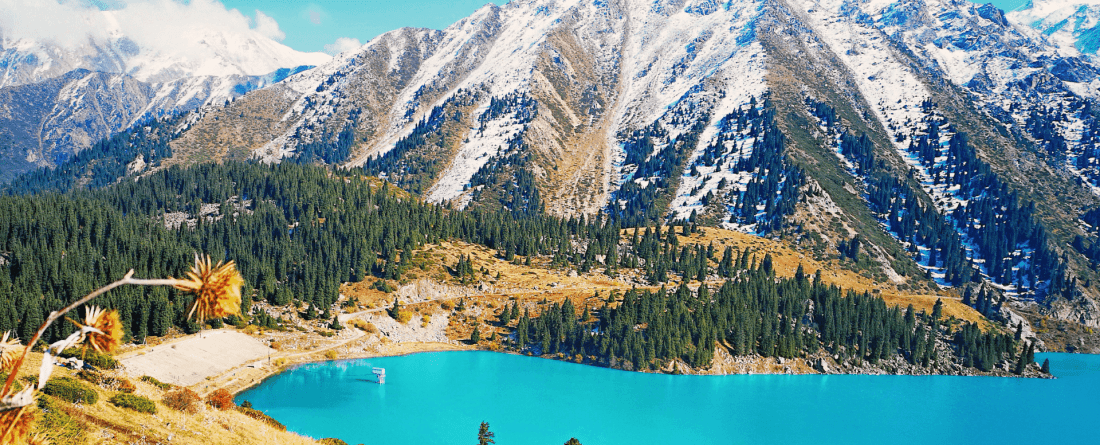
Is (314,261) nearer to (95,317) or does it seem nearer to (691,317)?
(691,317)

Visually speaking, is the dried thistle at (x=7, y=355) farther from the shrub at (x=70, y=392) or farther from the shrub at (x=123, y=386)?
the shrub at (x=123, y=386)

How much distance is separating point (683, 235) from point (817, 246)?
40688mm

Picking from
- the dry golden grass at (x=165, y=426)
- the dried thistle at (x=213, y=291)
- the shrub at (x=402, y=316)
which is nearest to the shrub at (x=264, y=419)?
the dry golden grass at (x=165, y=426)

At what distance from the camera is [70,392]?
2961 centimetres

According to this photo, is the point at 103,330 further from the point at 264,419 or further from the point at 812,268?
the point at 812,268

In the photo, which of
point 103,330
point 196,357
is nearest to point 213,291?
point 103,330

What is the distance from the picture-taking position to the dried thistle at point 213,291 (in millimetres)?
9719

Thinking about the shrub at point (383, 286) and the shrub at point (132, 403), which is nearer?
the shrub at point (132, 403)

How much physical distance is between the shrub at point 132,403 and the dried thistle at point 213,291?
90.8 feet

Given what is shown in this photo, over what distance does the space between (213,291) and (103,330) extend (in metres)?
1.85

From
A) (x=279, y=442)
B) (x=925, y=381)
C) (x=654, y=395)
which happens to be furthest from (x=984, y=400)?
(x=279, y=442)

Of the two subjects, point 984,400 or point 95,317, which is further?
point 984,400

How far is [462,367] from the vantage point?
10156cm

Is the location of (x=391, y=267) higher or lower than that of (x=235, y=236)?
lower
